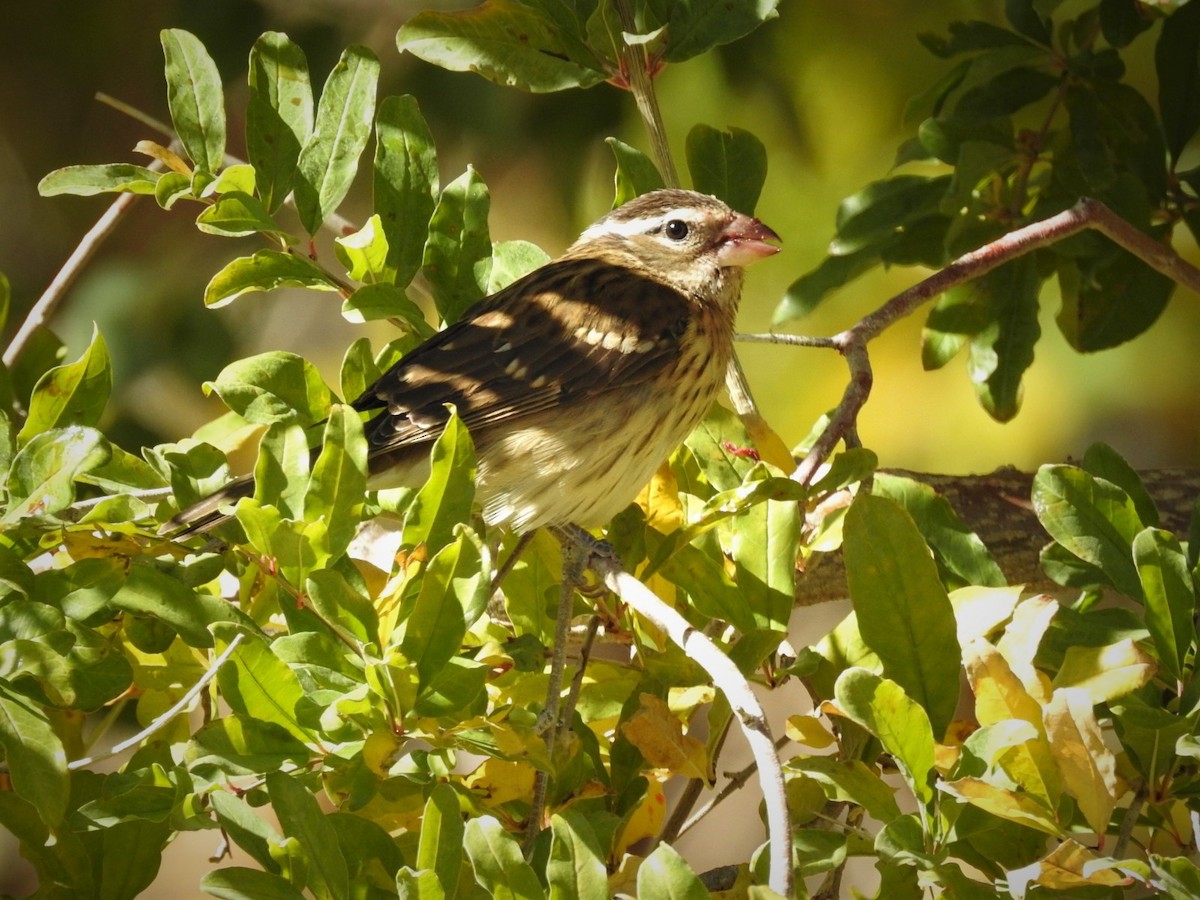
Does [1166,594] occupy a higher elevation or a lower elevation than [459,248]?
lower

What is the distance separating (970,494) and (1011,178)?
27.0 inches

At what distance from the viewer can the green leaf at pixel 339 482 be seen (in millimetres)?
1664

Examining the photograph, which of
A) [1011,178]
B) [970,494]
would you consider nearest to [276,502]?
[970,494]

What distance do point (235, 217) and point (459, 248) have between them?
432 mm

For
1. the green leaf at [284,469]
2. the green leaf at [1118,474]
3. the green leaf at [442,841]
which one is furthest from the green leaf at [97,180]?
the green leaf at [1118,474]

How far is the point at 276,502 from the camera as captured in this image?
1.73 meters

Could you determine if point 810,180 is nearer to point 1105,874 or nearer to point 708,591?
point 708,591

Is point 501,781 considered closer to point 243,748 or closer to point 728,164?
point 243,748

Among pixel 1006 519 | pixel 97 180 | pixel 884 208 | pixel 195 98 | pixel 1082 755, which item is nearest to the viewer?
pixel 1082 755

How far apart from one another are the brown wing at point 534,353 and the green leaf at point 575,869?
1.11 m

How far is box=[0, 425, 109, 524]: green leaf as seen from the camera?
174 cm

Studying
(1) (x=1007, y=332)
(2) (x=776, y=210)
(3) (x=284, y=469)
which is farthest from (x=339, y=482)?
(2) (x=776, y=210)

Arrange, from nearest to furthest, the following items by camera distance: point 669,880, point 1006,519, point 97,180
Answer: point 669,880, point 97,180, point 1006,519

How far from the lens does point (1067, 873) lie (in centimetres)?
137
